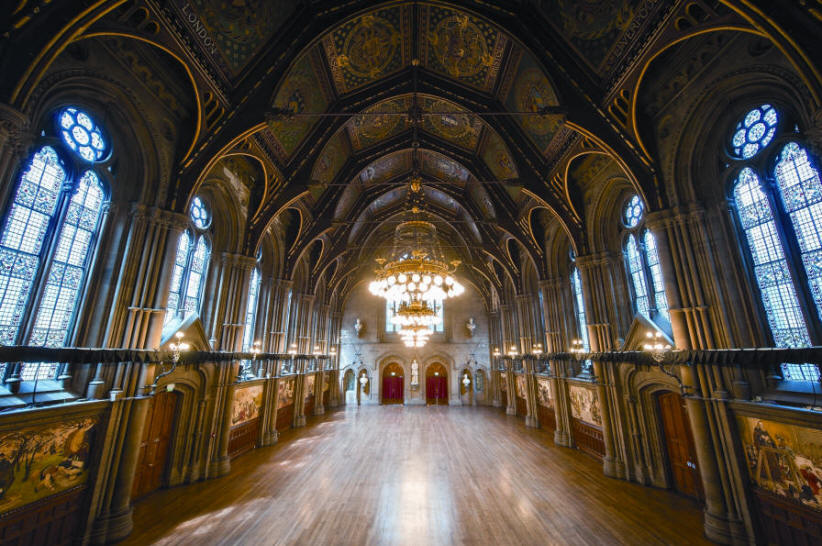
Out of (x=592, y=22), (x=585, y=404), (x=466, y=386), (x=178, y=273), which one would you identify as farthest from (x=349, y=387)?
(x=592, y=22)

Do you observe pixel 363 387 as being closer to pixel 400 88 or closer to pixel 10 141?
pixel 400 88

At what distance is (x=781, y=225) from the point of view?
6305 mm

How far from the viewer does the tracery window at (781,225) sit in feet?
19.2

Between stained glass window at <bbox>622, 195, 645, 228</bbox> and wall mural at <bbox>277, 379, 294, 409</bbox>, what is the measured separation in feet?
52.9

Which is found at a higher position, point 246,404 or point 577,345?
point 577,345

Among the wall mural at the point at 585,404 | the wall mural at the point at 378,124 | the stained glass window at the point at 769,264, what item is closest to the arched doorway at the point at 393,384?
the wall mural at the point at 585,404

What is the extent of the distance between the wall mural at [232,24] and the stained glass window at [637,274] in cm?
1267

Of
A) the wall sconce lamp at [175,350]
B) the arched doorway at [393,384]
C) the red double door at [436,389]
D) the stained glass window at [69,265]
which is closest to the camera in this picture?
the stained glass window at [69,265]

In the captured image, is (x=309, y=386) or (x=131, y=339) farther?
(x=309, y=386)

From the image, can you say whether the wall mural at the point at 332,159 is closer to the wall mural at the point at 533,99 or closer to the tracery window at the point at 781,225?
the wall mural at the point at 533,99

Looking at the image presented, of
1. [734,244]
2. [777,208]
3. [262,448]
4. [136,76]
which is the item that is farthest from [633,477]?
[136,76]

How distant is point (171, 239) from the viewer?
8.02 meters

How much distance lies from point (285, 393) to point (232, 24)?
1565 centimetres

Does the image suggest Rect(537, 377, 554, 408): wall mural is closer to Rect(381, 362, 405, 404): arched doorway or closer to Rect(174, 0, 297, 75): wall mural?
Rect(381, 362, 405, 404): arched doorway
